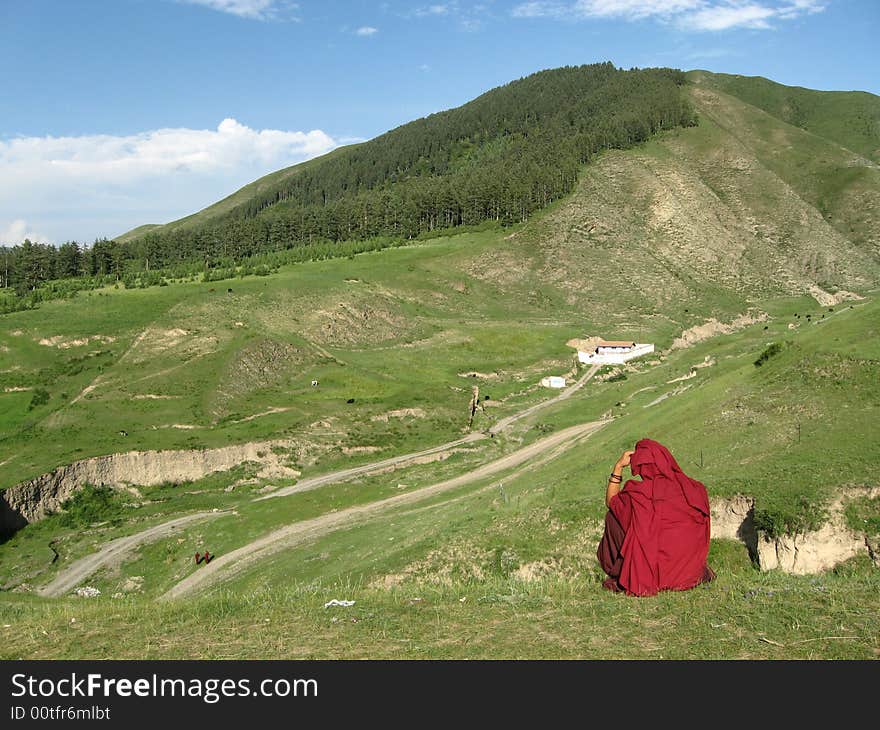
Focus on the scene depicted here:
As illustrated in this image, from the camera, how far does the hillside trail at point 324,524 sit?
126ft

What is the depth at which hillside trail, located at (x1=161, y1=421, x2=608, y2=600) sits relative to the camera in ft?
126

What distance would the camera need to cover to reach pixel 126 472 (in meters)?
56.3

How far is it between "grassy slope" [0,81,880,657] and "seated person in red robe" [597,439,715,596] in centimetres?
63

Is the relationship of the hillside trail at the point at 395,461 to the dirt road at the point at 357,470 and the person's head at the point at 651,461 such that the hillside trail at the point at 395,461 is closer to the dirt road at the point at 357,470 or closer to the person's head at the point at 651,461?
the dirt road at the point at 357,470

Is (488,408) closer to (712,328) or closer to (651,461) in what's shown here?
(712,328)

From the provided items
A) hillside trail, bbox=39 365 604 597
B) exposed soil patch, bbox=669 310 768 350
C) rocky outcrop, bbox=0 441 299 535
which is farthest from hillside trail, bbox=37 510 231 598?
exposed soil patch, bbox=669 310 768 350

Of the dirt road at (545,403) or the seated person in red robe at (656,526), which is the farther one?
the dirt road at (545,403)

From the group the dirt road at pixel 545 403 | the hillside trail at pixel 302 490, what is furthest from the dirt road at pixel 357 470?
the dirt road at pixel 545 403

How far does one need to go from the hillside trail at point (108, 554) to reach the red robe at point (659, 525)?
36.3 meters

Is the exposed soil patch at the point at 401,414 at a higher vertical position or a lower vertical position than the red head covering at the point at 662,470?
lower

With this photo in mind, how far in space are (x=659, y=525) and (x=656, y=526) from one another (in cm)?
6

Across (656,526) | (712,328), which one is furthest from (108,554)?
(712,328)

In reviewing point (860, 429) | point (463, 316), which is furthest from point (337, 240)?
point (860, 429)
